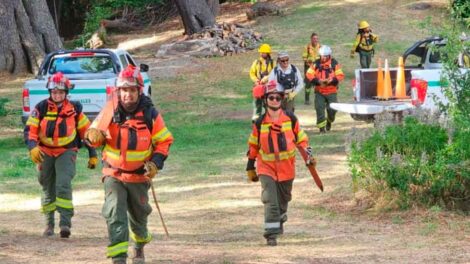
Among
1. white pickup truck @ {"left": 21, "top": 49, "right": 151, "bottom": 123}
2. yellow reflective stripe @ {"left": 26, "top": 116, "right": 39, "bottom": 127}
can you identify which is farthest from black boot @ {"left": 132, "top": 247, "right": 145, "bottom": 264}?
white pickup truck @ {"left": 21, "top": 49, "right": 151, "bottom": 123}

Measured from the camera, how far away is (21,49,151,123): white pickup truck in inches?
688

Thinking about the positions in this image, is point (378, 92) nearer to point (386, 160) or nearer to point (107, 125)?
point (386, 160)

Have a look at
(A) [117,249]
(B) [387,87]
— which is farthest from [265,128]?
(B) [387,87]

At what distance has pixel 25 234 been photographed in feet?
35.4

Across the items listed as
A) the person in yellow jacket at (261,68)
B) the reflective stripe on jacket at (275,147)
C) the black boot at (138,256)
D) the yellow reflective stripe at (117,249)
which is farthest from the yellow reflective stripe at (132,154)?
the person in yellow jacket at (261,68)

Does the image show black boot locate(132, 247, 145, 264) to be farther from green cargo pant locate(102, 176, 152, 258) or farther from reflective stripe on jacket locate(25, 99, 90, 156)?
reflective stripe on jacket locate(25, 99, 90, 156)

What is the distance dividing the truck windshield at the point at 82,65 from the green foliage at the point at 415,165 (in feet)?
25.7

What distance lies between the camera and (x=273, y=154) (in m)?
9.91

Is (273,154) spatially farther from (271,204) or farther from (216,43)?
(216,43)

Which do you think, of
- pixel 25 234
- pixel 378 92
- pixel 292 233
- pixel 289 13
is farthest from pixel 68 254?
pixel 289 13

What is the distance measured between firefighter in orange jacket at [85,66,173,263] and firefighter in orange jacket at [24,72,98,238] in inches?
73.6

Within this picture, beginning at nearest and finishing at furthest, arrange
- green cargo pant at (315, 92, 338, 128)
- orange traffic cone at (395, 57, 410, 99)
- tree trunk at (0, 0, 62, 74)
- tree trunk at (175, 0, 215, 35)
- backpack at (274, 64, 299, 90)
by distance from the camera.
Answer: backpack at (274, 64, 299, 90) → orange traffic cone at (395, 57, 410, 99) → green cargo pant at (315, 92, 338, 128) → tree trunk at (0, 0, 62, 74) → tree trunk at (175, 0, 215, 35)

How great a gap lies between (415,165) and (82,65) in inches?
358

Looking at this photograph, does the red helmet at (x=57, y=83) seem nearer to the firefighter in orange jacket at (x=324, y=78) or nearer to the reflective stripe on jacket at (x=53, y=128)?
the reflective stripe on jacket at (x=53, y=128)
